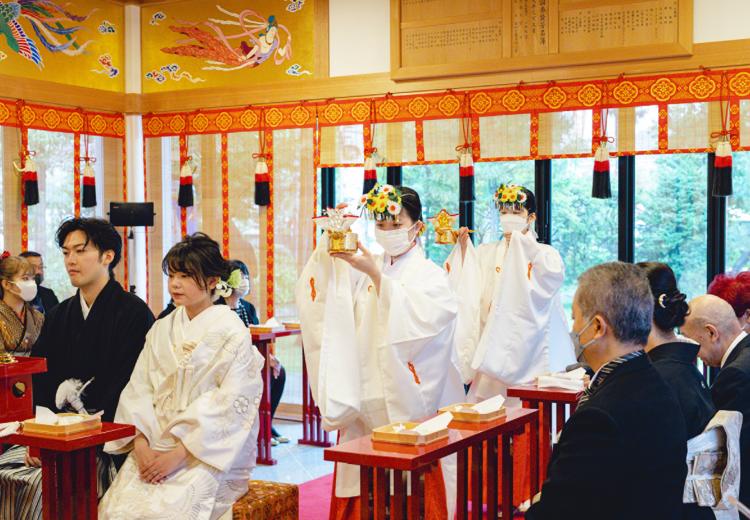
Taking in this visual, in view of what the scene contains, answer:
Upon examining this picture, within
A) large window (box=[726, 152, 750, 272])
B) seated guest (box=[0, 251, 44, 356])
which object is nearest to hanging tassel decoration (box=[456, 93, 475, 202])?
large window (box=[726, 152, 750, 272])

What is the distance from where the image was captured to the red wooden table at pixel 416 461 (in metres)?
2.98

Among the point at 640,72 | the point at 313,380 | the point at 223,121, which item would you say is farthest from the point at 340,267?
the point at 223,121

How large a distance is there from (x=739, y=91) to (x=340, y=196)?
11.5 ft

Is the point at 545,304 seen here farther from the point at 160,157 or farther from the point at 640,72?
the point at 160,157

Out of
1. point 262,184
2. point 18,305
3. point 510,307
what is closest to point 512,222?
point 510,307

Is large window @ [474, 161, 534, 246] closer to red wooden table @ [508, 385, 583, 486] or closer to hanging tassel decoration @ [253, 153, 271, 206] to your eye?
hanging tassel decoration @ [253, 153, 271, 206]

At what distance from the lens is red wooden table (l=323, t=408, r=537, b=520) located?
2.98 m

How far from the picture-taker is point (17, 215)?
8.25 metres

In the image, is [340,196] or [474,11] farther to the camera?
[340,196]

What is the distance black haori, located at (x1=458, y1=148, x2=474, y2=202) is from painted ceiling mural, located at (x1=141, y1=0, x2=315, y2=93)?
179 cm

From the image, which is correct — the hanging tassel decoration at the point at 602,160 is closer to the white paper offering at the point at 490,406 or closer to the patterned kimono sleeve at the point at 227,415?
the white paper offering at the point at 490,406

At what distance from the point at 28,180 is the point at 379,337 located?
511 cm

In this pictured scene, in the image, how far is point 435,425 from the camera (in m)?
3.24

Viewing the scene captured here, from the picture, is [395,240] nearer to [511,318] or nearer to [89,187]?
[511,318]
